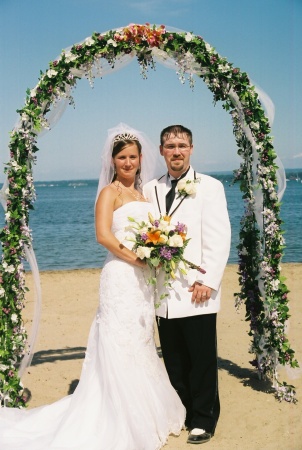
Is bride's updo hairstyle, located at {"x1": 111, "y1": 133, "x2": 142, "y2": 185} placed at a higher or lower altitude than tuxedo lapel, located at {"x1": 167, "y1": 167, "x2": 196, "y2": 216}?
higher

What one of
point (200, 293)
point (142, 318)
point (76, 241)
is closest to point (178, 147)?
point (200, 293)

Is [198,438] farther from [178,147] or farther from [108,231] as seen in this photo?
[178,147]

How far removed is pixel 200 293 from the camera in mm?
Result: 4516

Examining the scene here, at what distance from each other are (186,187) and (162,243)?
59 cm

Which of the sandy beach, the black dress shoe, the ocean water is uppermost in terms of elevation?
the black dress shoe

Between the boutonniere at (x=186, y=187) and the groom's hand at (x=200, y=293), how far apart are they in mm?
816

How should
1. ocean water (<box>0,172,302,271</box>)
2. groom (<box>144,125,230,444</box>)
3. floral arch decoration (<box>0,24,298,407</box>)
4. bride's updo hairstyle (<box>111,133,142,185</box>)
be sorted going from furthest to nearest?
ocean water (<box>0,172,302,271</box>), floral arch decoration (<box>0,24,298,407</box>), bride's updo hairstyle (<box>111,133,142,185</box>), groom (<box>144,125,230,444</box>)

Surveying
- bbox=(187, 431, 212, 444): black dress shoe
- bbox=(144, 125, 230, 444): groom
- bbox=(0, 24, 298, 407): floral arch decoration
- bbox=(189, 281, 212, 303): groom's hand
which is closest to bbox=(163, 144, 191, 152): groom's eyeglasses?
bbox=(144, 125, 230, 444): groom

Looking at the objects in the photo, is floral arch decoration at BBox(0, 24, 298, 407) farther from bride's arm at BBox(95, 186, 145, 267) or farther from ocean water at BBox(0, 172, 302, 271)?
ocean water at BBox(0, 172, 302, 271)

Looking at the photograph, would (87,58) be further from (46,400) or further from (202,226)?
(46,400)

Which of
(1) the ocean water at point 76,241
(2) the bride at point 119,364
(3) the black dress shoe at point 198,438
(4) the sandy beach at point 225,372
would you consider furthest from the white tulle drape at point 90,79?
(1) the ocean water at point 76,241

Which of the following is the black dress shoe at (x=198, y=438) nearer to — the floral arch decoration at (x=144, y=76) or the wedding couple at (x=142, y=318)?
the wedding couple at (x=142, y=318)

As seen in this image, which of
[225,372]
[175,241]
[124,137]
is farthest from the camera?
[225,372]

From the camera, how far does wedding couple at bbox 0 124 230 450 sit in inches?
175
